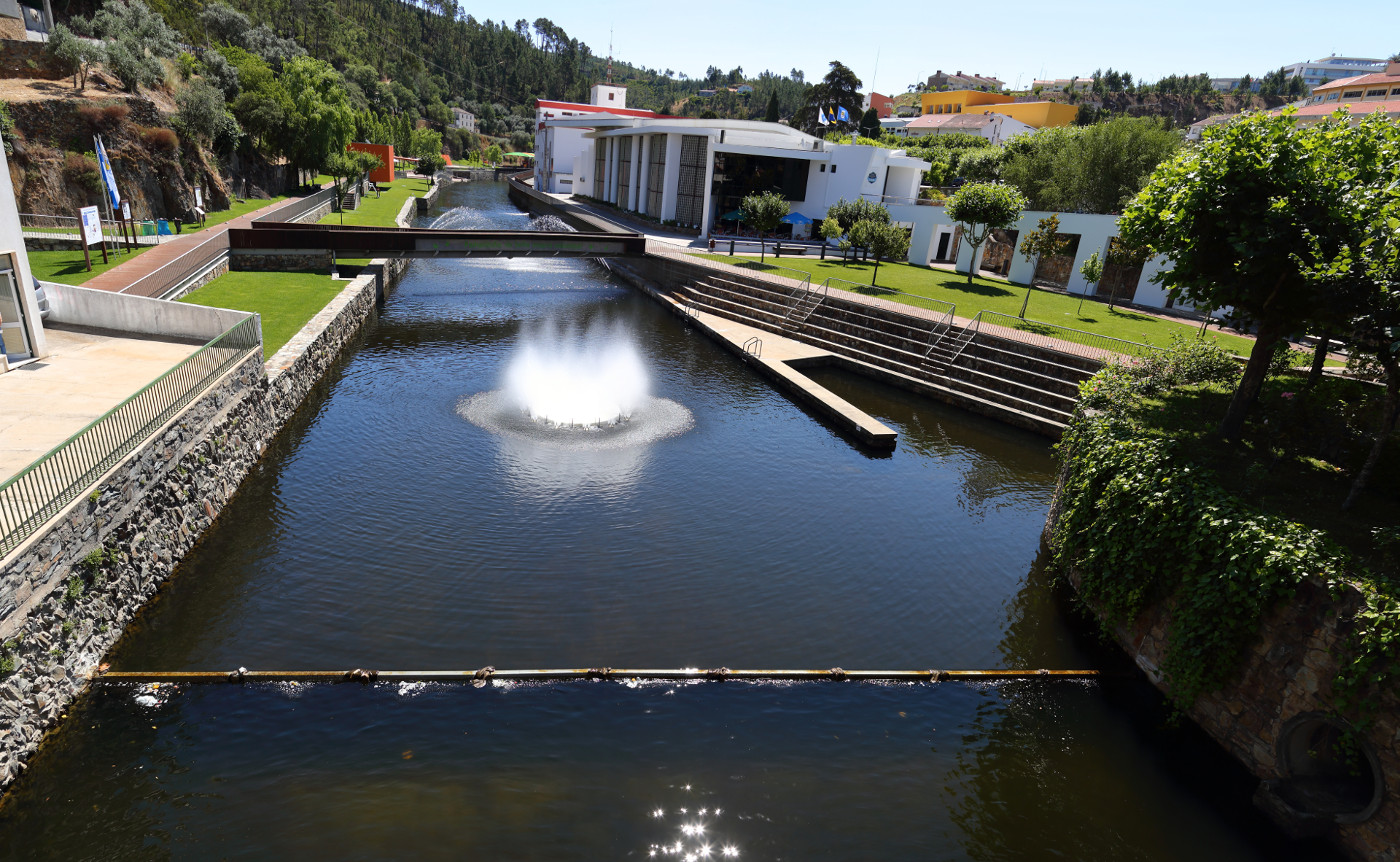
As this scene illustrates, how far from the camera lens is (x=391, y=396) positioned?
68.5 ft

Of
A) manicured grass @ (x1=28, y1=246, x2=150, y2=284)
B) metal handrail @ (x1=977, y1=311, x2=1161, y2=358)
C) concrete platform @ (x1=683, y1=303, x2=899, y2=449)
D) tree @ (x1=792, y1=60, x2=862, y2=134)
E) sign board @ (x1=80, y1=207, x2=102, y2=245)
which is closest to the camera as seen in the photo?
concrete platform @ (x1=683, y1=303, x2=899, y2=449)

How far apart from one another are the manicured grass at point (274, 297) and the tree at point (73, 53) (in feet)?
59.1

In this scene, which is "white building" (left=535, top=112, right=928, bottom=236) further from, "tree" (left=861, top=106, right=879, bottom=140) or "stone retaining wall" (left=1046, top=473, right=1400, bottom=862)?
"tree" (left=861, top=106, right=879, bottom=140)

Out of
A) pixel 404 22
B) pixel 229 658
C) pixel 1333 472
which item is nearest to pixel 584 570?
pixel 229 658

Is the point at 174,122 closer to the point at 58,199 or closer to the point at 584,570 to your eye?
the point at 58,199

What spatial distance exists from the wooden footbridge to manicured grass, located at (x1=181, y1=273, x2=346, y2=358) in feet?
5.03

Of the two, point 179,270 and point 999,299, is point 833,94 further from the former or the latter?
point 179,270

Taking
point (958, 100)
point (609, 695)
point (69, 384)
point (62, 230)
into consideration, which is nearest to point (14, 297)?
point (69, 384)

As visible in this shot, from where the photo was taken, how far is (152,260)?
83.8 feet

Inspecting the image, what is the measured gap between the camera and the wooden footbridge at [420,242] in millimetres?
30656

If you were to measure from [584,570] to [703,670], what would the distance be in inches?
126

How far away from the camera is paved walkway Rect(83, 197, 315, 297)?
21.6 metres

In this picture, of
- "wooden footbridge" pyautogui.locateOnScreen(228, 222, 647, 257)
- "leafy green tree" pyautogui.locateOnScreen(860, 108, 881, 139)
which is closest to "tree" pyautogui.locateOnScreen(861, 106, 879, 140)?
"leafy green tree" pyautogui.locateOnScreen(860, 108, 881, 139)

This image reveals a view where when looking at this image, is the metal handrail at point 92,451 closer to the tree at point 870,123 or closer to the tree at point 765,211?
the tree at point 765,211
